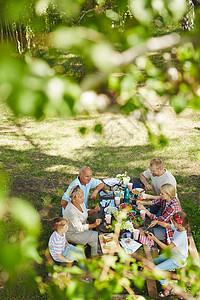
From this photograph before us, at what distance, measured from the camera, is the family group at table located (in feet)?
10.0

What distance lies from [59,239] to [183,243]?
129 centimetres

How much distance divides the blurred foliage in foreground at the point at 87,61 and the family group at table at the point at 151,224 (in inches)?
78.3

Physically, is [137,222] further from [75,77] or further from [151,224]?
[75,77]

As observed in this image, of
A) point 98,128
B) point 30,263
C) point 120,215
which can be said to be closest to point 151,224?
point 120,215

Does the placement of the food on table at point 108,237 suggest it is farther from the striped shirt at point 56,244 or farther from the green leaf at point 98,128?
the green leaf at point 98,128

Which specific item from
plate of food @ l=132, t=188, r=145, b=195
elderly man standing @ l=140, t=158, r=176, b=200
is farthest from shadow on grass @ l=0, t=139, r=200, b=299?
plate of food @ l=132, t=188, r=145, b=195

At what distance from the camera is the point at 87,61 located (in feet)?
2.52

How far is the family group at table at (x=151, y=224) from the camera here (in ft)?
10.0

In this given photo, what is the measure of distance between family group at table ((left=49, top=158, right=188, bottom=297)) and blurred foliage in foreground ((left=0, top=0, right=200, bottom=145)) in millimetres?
1988

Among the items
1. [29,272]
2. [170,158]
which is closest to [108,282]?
[29,272]

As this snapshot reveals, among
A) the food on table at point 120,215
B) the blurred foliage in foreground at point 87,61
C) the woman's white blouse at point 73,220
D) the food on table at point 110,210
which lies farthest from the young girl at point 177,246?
the blurred foliage in foreground at point 87,61

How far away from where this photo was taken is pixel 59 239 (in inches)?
121

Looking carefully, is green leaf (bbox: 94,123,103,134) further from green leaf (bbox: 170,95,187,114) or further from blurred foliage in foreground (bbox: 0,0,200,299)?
green leaf (bbox: 170,95,187,114)

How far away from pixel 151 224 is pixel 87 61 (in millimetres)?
2932
